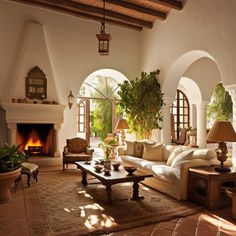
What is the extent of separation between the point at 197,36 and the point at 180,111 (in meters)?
6.60

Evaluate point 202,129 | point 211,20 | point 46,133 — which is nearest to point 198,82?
point 202,129

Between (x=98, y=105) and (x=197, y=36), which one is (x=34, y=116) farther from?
(x=98, y=105)

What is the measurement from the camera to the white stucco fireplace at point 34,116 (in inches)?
282

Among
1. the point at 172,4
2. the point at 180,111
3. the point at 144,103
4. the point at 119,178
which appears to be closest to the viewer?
the point at 119,178

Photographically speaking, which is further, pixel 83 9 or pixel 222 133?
pixel 83 9

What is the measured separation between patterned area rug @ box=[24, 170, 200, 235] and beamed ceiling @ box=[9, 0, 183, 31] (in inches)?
187

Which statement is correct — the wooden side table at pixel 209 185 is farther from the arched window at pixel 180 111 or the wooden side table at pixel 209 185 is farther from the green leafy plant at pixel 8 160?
the arched window at pixel 180 111

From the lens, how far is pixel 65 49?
815 cm

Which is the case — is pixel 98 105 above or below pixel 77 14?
below

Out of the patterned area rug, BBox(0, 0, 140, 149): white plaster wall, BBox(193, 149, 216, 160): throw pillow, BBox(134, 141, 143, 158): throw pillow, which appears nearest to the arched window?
BBox(0, 0, 140, 149): white plaster wall

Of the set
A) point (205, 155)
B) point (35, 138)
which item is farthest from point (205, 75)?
point (35, 138)

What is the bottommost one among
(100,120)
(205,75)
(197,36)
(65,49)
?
(100,120)

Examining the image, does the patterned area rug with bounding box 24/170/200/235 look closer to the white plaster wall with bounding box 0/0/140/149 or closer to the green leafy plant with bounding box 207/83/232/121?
the white plaster wall with bounding box 0/0/140/149

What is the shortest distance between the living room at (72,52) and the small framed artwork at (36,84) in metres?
0.10
